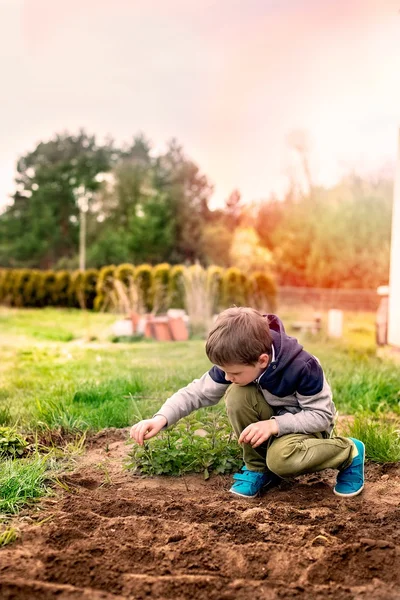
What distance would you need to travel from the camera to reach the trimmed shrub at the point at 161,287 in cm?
1157

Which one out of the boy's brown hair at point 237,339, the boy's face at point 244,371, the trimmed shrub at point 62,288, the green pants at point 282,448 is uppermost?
the boy's brown hair at point 237,339

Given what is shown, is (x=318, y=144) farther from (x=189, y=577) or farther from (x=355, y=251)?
(x=189, y=577)

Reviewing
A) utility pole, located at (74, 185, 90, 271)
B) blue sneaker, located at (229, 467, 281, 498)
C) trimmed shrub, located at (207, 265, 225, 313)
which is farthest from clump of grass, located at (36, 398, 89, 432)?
utility pole, located at (74, 185, 90, 271)

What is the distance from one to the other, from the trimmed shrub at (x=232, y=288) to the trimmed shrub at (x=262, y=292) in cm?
54

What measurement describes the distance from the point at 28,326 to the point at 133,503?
8.61 metres

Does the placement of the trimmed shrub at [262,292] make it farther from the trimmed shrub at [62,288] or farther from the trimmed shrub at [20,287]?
the trimmed shrub at [20,287]

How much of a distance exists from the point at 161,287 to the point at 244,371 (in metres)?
9.53

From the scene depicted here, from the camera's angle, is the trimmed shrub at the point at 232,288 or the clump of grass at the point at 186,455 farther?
the trimmed shrub at the point at 232,288

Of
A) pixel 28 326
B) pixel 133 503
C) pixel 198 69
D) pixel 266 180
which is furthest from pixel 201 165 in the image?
pixel 133 503

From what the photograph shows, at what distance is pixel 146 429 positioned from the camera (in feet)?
7.43

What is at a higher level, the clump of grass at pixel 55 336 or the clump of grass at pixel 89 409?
the clump of grass at pixel 89 409

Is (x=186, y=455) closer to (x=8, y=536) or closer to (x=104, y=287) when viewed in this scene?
(x=8, y=536)

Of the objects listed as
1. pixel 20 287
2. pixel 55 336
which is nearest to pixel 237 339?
pixel 55 336

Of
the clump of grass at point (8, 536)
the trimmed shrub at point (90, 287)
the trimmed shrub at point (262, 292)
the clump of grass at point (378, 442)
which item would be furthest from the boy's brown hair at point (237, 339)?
the trimmed shrub at point (90, 287)
